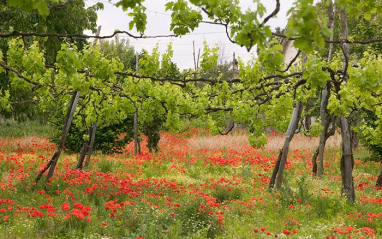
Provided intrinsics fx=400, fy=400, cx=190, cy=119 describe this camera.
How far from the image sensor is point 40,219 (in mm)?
5531

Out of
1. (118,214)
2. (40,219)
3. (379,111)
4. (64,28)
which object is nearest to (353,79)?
(379,111)

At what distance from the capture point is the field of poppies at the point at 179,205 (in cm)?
559

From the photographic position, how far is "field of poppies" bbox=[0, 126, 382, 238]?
220 inches

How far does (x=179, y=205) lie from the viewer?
244 inches

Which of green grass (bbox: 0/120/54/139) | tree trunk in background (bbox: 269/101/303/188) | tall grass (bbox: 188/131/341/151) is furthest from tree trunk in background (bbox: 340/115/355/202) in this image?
green grass (bbox: 0/120/54/139)

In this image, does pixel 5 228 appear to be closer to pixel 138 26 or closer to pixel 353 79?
pixel 138 26

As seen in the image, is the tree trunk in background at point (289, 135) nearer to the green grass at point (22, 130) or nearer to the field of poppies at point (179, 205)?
the field of poppies at point (179, 205)

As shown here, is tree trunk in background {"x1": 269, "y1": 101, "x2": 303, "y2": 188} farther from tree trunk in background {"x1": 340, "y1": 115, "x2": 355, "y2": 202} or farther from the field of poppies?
tree trunk in background {"x1": 340, "y1": 115, "x2": 355, "y2": 202}

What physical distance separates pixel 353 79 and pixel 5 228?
5.49 metres

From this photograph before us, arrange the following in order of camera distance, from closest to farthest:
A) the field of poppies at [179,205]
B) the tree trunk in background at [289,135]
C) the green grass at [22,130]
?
the field of poppies at [179,205], the tree trunk in background at [289,135], the green grass at [22,130]

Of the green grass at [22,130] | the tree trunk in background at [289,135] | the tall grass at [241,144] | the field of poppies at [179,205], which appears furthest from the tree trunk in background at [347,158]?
the green grass at [22,130]

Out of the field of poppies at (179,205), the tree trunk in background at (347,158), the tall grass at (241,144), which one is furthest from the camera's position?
the tall grass at (241,144)

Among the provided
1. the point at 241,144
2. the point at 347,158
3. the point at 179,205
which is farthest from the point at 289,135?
the point at 241,144

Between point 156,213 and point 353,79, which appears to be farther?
point 156,213
